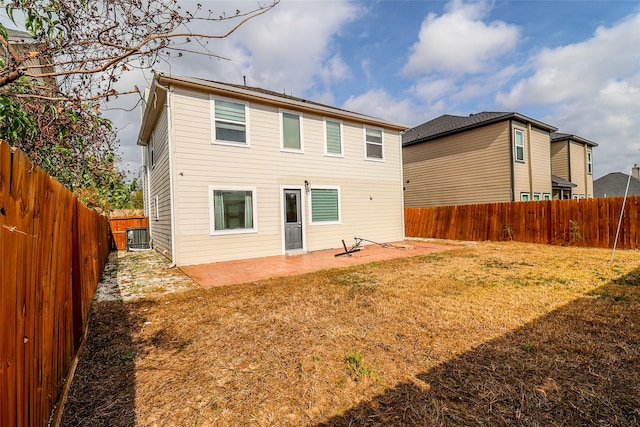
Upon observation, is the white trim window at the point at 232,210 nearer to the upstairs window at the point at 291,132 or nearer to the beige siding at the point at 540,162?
the upstairs window at the point at 291,132

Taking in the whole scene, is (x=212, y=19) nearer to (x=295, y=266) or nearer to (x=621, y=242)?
(x=295, y=266)

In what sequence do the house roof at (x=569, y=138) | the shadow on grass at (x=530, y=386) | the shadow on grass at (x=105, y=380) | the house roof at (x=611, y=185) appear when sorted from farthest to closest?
the house roof at (x=611, y=185)
the house roof at (x=569, y=138)
the shadow on grass at (x=105, y=380)
the shadow on grass at (x=530, y=386)

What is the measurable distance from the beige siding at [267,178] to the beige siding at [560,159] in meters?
14.2

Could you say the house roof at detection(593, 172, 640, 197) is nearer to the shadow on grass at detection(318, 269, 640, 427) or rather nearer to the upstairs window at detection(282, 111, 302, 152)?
the upstairs window at detection(282, 111, 302, 152)

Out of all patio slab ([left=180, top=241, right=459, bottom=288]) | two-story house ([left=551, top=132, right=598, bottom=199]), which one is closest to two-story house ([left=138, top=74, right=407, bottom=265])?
patio slab ([left=180, top=241, right=459, bottom=288])

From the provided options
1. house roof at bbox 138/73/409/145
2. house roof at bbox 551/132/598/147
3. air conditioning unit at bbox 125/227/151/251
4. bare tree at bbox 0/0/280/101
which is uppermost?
house roof at bbox 551/132/598/147

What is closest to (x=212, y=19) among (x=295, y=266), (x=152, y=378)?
(x=152, y=378)

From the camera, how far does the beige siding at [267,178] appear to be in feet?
27.0

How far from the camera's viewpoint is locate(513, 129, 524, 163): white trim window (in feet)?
46.8

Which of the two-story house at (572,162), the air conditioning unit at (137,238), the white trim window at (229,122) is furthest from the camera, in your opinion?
the two-story house at (572,162)

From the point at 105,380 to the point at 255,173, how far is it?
728 cm

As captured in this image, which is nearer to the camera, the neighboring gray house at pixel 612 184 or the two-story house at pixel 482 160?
the two-story house at pixel 482 160

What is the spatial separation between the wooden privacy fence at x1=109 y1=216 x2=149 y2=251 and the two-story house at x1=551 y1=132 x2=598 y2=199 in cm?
2404

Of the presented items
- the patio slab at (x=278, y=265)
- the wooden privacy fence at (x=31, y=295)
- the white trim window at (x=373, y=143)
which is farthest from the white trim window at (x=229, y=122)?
the wooden privacy fence at (x=31, y=295)
